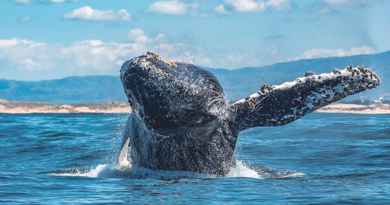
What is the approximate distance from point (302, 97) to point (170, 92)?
1.72 meters

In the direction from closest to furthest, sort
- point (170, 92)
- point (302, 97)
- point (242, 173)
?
point (170, 92) → point (302, 97) → point (242, 173)

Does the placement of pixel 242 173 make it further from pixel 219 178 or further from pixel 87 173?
pixel 87 173

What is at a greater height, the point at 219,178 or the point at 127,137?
the point at 127,137

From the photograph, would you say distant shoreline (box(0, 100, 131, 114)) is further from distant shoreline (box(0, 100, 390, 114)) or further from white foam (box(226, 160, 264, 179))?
white foam (box(226, 160, 264, 179))

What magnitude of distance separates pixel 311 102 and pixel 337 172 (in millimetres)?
2825

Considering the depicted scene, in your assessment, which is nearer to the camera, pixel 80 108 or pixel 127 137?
pixel 127 137

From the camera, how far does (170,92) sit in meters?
10.3

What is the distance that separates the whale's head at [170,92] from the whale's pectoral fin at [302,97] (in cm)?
46

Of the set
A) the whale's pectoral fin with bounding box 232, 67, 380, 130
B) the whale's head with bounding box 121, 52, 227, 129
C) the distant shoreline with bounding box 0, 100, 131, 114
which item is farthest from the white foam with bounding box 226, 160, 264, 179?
the distant shoreline with bounding box 0, 100, 131, 114

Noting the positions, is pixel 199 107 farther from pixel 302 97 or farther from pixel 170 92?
pixel 302 97

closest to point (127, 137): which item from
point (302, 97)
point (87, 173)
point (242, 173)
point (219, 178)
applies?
point (219, 178)

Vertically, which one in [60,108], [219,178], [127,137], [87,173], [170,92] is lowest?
[87,173]

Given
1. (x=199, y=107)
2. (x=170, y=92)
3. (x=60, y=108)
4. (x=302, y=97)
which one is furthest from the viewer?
(x=60, y=108)

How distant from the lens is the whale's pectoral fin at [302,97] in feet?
35.5
